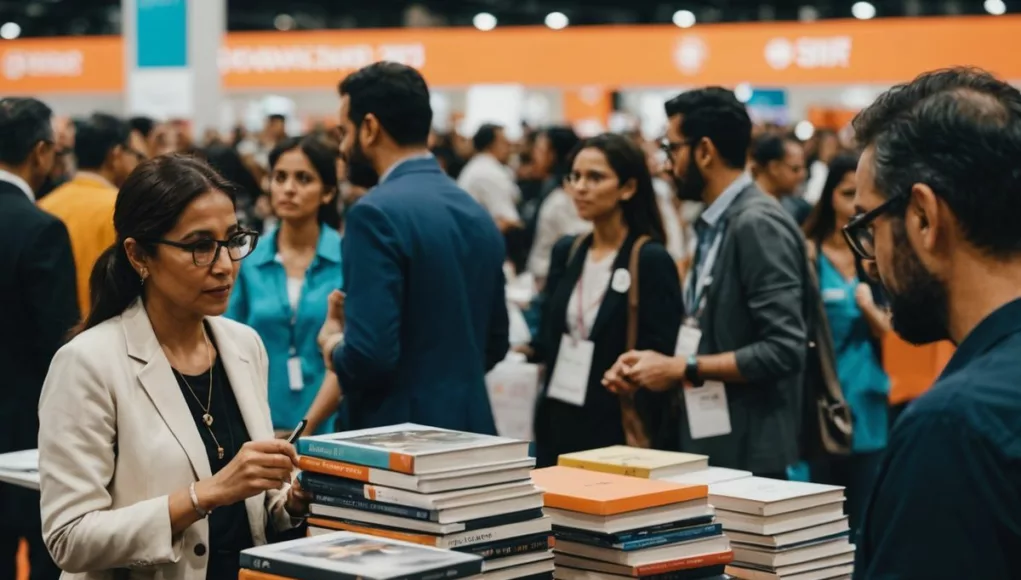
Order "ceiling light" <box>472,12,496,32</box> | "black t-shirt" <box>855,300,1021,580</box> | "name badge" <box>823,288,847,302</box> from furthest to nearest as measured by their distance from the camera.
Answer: "ceiling light" <box>472,12,496,32</box>
"name badge" <box>823,288,847,302</box>
"black t-shirt" <box>855,300,1021,580</box>

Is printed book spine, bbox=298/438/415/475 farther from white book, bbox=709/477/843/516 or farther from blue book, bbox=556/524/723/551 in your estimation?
white book, bbox=709/477/843/516

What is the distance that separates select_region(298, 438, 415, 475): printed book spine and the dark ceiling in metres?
21.0

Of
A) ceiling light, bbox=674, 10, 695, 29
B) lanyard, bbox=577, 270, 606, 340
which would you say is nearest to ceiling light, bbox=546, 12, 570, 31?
ceiling light, bbox=674, 10, 695, 29

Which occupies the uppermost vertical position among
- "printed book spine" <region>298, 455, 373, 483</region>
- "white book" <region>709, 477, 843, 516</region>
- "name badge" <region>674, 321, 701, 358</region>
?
"name badge" <region>674, 321, 701, 358</region>

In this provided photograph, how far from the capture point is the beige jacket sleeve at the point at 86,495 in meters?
2.21

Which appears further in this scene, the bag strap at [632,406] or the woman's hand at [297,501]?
the bag strap at [632,406]

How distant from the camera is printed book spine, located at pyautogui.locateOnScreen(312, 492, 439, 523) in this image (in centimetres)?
200

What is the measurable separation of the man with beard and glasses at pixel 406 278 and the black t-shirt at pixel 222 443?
66 cm

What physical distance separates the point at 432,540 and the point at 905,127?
37.5 inches

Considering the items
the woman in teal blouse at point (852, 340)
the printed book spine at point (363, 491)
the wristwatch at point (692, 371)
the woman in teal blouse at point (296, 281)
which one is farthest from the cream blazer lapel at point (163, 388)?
the woman in teal blouse at point (852, 340)

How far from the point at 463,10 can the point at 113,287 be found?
78.3 ft

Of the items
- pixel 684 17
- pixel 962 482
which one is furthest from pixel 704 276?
pixel 684 17

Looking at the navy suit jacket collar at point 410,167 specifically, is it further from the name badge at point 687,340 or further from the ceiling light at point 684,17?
the ceiling light at point 684,17

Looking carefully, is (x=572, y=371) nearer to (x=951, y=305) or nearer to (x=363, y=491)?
(x=363, y=491)
